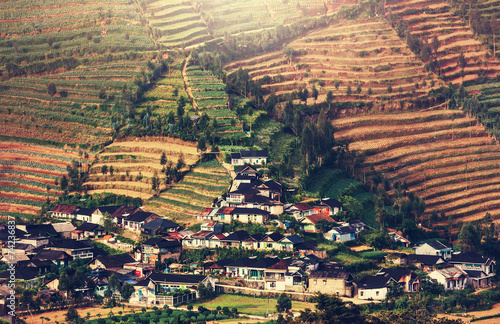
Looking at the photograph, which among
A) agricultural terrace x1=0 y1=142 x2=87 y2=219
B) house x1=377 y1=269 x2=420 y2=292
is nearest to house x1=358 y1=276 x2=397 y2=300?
house x1=377 y1=269 x2=420 y2=292

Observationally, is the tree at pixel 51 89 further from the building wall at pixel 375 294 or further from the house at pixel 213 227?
the building wall at pixel 375 294

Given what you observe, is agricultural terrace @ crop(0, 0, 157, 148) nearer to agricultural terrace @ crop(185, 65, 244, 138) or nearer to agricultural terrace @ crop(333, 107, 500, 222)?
agricultural terrace @ crop(185, 65, 244, 138)

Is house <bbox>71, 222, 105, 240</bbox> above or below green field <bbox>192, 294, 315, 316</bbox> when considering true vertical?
above

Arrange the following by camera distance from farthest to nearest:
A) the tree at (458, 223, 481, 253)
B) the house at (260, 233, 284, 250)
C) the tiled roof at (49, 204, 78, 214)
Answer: the tiled roof at (49, 204, 78, 214) → the tree at (458, 223, 481, 253) → the house at (260, 233, 284, 250)

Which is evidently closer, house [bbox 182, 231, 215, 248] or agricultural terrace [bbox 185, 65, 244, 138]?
house [bbox 182, 231, 215, 248]

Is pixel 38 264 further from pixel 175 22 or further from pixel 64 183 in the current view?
pixel 175 22

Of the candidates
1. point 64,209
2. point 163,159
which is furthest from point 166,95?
point 64,209

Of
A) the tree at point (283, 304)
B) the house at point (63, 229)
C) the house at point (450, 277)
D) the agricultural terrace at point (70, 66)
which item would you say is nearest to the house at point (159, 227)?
the house at point (63, 229)
